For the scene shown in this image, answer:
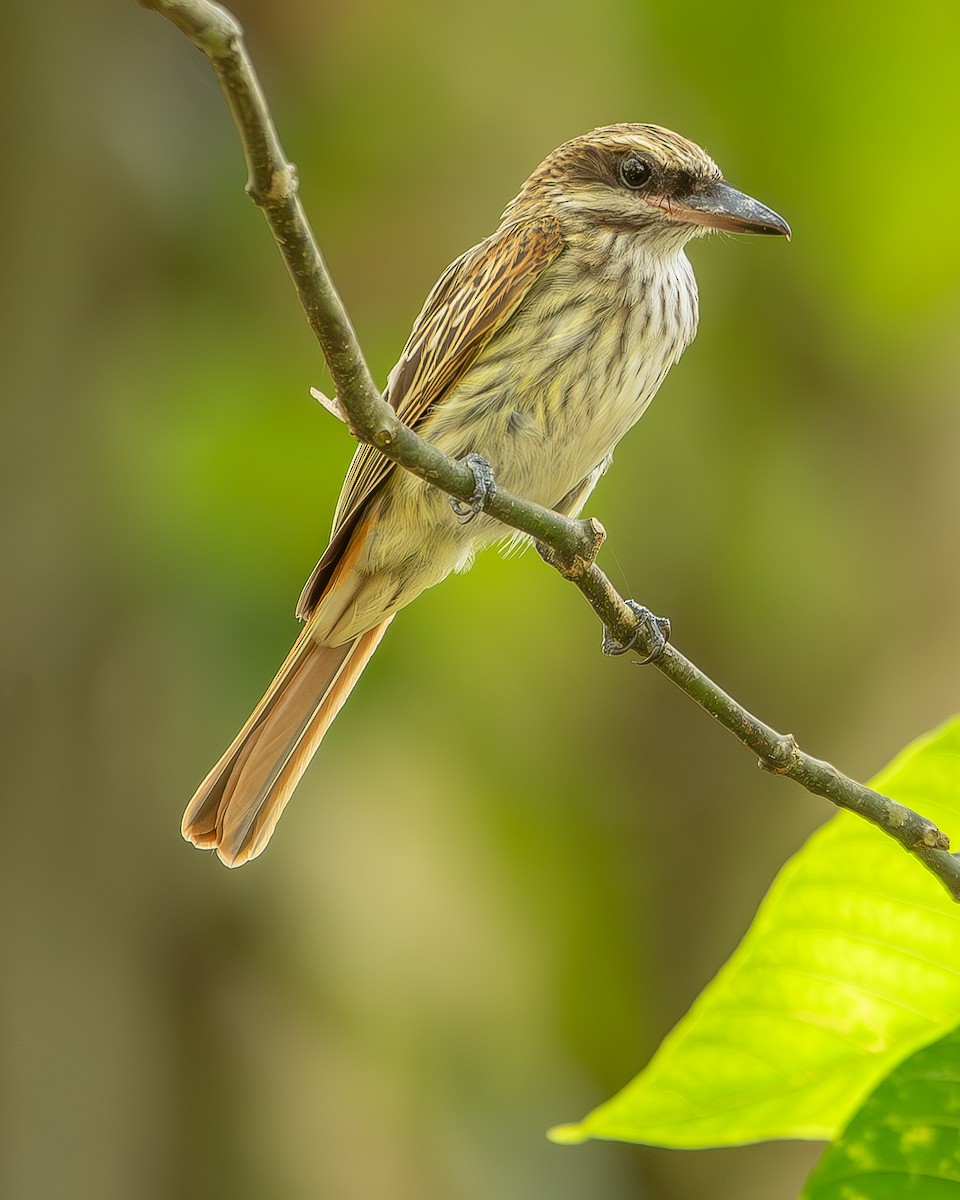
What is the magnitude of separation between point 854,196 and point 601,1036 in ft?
8.60

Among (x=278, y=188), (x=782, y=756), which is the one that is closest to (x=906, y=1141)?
(x=782, y=756)

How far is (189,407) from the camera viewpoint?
496 centimetres

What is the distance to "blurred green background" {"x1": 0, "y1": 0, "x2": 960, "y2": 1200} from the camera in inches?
170

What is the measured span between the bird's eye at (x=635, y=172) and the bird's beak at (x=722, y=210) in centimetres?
7

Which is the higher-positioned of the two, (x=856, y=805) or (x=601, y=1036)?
(x=856, y=805)

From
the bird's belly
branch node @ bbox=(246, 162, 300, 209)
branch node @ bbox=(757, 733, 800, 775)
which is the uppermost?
the bird's belly

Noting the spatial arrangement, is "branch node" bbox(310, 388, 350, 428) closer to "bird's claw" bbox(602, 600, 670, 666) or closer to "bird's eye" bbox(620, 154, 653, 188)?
"bird's claw" bbox(602, 600, 670, 666)

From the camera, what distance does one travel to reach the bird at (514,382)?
2.59m

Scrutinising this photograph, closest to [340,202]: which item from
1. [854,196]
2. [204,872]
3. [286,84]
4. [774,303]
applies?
[286,84]

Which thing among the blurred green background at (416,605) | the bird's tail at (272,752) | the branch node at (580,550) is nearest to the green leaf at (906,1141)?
the branch node at (580,550)

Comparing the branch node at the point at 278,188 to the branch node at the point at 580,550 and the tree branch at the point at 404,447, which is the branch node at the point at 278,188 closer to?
the tree branch at the point at 404,447

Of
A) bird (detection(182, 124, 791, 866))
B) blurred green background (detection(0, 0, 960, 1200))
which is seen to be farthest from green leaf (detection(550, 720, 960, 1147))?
blurred green background (detection(0, 0, 960, 1200))

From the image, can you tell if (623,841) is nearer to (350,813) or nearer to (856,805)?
(350,813)

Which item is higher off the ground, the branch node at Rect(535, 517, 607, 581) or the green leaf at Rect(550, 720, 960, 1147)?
the branch node at Rect(535, 517, 607, 581)
